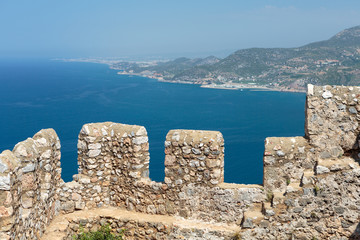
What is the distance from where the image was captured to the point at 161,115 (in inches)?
2968

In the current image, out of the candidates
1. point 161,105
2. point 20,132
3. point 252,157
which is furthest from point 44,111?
point 252,157

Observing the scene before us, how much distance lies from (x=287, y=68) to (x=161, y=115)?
3182 inches

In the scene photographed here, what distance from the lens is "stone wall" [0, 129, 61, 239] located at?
4.22 meters

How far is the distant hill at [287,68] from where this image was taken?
111594 mm

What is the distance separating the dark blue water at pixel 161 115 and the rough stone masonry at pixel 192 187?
36881 millimetres

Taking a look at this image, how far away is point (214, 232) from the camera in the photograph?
5762 millimetres

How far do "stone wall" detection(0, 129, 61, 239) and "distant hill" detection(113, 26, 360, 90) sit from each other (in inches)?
4084

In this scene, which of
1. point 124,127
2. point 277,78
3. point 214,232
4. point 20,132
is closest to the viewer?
point 214,232

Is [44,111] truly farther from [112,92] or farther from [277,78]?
[277,78]

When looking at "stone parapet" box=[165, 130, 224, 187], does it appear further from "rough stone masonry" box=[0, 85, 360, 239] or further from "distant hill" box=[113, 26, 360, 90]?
"distant hill" box=[113, 26, 360, 90]

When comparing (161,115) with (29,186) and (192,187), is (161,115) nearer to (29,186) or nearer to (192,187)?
(192,187)

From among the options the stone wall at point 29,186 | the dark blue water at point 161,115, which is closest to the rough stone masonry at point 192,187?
the stone wall at point 29,186

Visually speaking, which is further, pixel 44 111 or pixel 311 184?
pixel 44 111

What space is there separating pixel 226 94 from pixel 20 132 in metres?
65.1
